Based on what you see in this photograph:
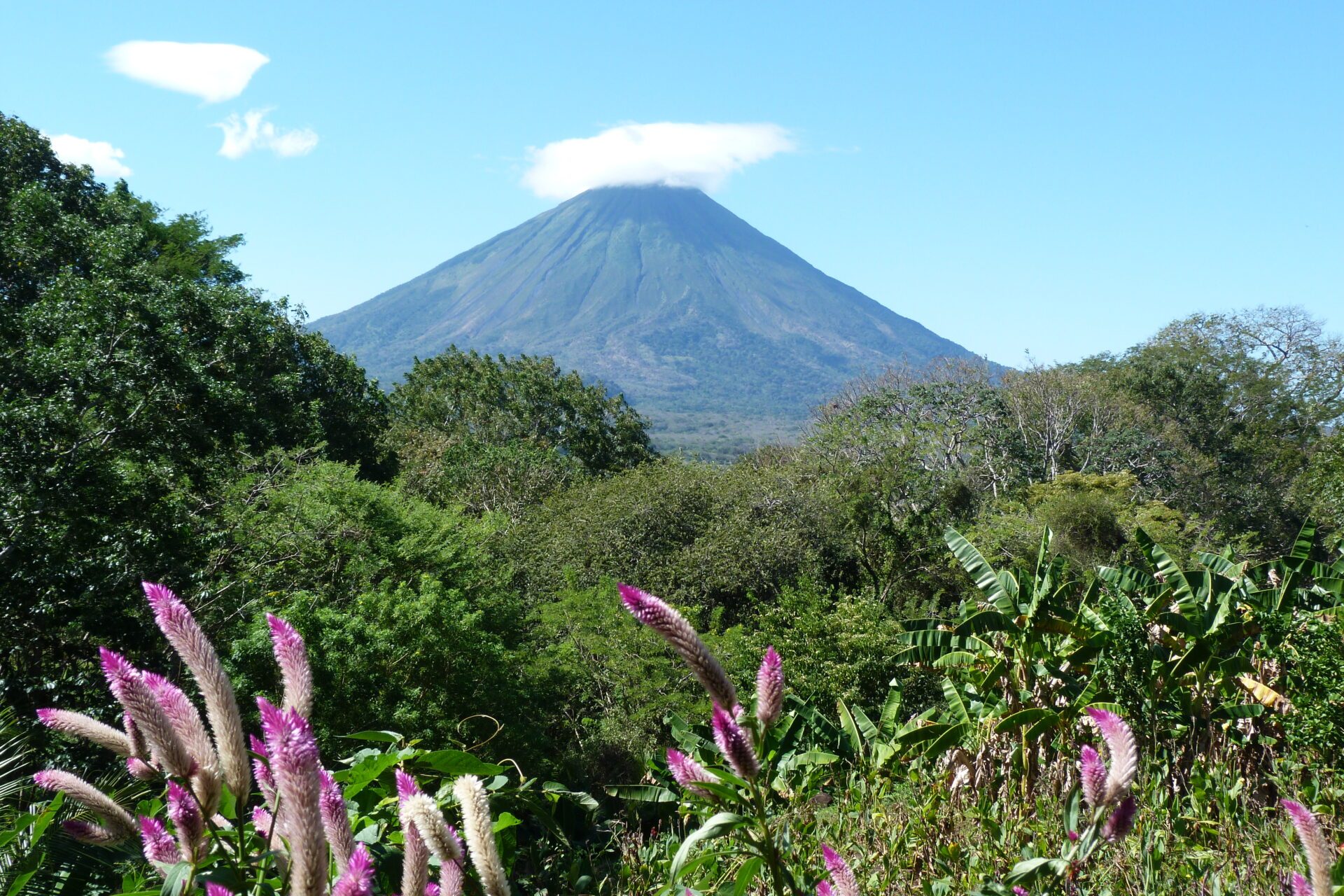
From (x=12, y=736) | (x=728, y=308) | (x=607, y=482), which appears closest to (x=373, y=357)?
(x=728, y=308)

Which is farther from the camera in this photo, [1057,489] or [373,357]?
[373,357]

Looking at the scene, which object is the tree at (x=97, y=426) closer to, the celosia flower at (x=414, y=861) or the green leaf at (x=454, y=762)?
the green leaf at (x=454, y=762)

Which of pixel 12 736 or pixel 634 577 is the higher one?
pixel 12 736

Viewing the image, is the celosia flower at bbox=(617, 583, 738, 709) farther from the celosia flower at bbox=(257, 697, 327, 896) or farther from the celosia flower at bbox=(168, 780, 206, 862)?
the celosia flower at bbox=(168, 780, 206, 862)

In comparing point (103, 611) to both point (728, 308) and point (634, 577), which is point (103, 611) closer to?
point (634, 577)

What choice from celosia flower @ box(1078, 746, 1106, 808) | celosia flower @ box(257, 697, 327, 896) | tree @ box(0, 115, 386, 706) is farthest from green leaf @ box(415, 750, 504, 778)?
tree @ box(0, 115, 386, 706)

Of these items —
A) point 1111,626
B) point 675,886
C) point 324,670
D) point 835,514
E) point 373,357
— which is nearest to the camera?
point 675,886

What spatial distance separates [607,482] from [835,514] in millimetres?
4182

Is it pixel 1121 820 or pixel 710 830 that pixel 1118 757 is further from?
pixel 710 830

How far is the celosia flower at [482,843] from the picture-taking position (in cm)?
104

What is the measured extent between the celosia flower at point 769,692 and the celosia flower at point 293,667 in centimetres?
52

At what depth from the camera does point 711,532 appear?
15.6m

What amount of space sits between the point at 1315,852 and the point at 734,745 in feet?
2.27

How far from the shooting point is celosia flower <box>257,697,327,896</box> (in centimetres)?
84
